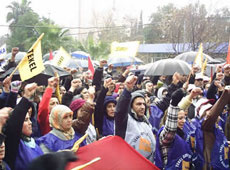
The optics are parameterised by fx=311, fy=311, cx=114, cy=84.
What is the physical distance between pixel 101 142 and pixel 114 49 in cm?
474

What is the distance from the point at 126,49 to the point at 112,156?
4.78 metres

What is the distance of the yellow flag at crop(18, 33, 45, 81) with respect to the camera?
13.1 ft

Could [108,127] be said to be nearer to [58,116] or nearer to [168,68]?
[58,116]

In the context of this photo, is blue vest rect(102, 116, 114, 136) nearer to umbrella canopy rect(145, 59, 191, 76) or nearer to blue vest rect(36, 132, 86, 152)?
blue vest rect(36, 132, 86, 152)

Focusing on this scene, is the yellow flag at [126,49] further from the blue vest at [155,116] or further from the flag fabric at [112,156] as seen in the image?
the flag fabric at [112,156]

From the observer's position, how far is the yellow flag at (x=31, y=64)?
400cm

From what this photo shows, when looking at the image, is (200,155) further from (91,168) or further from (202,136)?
(91,168)

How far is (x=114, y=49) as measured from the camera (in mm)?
7387

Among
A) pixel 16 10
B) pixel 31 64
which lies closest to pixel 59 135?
pixel 31 64

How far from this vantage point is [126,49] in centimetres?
723

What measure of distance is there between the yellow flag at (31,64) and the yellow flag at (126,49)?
3213 millimetres

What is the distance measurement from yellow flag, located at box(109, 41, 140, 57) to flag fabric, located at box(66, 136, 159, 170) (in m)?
4.42

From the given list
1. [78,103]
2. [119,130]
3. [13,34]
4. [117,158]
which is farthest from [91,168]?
[13,34]

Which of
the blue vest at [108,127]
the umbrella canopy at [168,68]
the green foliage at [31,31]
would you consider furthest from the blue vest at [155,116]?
the green foliage at [31,31]
